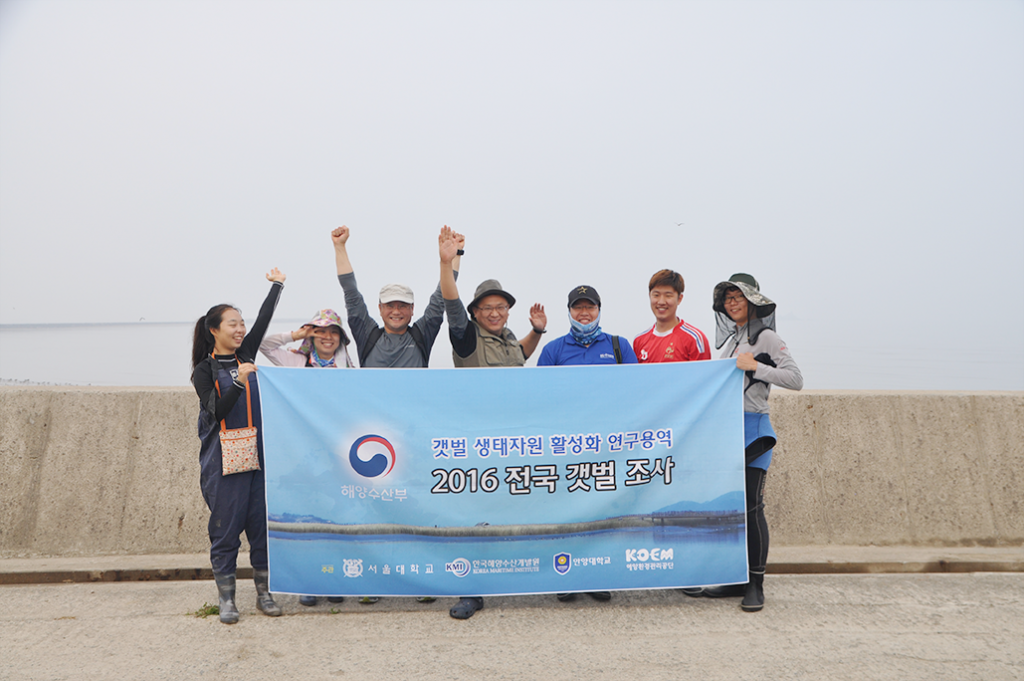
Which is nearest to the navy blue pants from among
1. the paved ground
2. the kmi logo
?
the paved ground

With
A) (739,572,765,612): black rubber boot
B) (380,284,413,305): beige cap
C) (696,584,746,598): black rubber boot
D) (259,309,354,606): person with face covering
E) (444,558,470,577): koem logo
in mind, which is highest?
(380,284,413,305): beige cap

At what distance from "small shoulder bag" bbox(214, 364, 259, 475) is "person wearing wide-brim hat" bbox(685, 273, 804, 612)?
2735mm

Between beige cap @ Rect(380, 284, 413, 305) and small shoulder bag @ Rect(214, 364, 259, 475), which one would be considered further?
beige cap @ Rect(380, 284, 413, 305)

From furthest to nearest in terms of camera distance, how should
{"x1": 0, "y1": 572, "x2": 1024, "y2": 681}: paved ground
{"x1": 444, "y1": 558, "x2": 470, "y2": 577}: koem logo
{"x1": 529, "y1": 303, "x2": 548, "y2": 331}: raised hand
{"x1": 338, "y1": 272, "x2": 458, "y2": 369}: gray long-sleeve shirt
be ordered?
1. {"x1": 529, "y1": 303, "x2": 548, "y2": 331}: raised hand
2. {"x1": 338, "y1": 272, "x2": 458, "y2": 369}: gray long-sleeve shirt
3. {"x1": 444, "y1": 558, "x2": 470, "y2": 577}: koem logo
4. {"x1": 0, "y1": 572, "x2": 1024, "y2": 681}: paved ground

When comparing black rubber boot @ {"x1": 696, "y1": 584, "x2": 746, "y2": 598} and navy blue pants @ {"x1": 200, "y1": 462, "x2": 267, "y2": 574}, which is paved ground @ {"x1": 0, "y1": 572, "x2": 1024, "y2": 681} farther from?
navy blue pants @ {"x1": 200, "y1": 462, "x2": 267, "y2": 574}

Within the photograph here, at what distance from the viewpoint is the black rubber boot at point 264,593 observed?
376cm

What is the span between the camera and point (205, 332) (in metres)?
3.75

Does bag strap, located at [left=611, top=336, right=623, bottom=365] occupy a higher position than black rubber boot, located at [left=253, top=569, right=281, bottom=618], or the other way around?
bag strap, located at [left=611, top=336, right=623, bottom=365]

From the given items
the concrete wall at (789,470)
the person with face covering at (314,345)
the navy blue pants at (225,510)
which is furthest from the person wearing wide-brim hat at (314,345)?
the concrete wall at (789,470)

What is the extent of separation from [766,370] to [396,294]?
225 centimetres

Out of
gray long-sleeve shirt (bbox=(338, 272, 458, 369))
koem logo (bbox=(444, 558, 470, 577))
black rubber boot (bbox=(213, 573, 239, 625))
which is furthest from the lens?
gray long-sleeve shirt (bbox=(338, 272, 458, 369))

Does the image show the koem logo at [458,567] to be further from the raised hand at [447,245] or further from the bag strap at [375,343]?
the raised hand at [447,245]

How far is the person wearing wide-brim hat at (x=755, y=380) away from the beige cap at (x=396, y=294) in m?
1.93

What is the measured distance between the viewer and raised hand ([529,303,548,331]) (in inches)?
177
